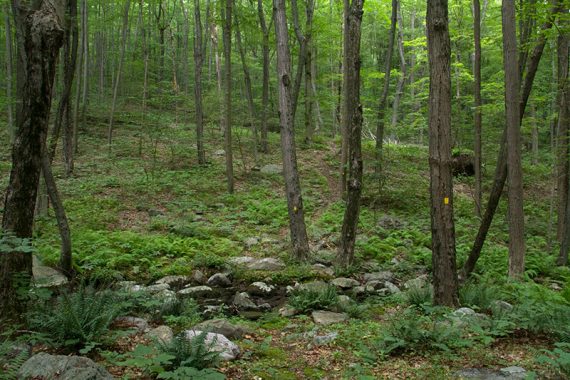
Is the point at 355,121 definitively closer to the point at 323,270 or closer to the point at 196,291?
the point at 323,270

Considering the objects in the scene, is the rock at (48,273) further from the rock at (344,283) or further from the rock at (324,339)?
the rock at (344,283)

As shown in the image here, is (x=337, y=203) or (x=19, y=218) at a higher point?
(x=19, y=218)

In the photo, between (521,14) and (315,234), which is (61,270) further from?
(521,14)

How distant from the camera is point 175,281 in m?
8.02

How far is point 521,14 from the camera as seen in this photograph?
26.9ft

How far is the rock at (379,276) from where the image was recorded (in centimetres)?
836

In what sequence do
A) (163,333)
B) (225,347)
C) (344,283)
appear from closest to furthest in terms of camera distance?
1. (225,347)
2. (163,333)
3. (344,283)

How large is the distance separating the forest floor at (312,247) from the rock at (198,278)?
0.18m

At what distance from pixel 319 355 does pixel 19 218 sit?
357cm

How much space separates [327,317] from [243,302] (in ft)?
5.56

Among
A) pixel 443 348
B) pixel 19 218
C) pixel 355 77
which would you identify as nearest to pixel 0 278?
pixel 19 218

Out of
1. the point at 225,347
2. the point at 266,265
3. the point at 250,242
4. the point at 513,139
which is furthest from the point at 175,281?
the point at 513,139

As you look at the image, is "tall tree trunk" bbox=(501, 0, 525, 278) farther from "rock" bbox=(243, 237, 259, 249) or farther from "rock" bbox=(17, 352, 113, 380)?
"rock" bbox=(17, 352, 113, 380)

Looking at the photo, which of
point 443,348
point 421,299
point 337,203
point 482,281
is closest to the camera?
point 443,348
